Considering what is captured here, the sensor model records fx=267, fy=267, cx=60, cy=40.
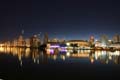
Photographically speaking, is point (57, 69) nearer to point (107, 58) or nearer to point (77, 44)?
point (107, 58)

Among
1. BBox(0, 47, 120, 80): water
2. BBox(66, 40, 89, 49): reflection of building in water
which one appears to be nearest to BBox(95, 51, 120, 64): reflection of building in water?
BBox(0, 47, 120, 80): water

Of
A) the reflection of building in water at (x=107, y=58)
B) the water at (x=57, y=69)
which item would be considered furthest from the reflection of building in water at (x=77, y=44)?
the water at (x=57, y=69)

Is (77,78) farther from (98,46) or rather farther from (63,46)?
(63,46)

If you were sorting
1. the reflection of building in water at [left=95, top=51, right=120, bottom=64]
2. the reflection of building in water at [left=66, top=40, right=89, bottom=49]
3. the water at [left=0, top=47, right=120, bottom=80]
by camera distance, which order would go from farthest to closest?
the reflection of building in water at [left=66, top=40, right=89, bottom=49]
the reflection of building in water at [left=95, top=51, right=120, bottom=64]
the water at [left=0, top=47, right=120, bottom=80]

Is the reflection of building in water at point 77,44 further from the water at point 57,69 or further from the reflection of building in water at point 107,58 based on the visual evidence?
the water at point 57,69

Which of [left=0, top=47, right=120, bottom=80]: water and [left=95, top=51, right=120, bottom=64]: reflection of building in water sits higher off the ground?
[left=0, top=47, right=120, bottom=80]: water

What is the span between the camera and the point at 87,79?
1096 inches

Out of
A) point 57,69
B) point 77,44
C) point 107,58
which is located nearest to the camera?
point 57,69

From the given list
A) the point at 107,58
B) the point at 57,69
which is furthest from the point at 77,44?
the point at 57,69

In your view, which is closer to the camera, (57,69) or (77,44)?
(57,69)

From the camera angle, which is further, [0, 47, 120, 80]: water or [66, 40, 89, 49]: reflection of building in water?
A: [66, 40, 89, 49]: reflection of building in water

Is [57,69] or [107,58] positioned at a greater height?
[57,69]

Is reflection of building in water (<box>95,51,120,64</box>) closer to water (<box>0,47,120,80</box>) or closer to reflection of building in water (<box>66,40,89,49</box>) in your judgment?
water (<box>0,47,120,80</box>)

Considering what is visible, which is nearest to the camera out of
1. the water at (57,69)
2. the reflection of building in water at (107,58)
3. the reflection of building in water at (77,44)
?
the water at (57,69)
